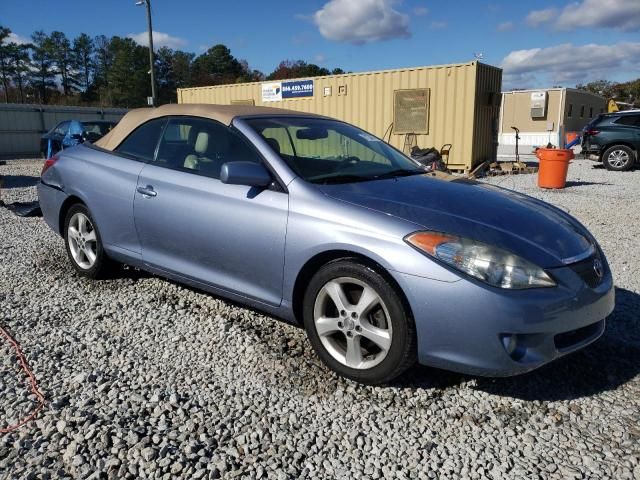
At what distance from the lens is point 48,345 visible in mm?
3383

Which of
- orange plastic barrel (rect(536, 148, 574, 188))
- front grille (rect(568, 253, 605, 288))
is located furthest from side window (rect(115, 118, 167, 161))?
orange plastic barrel (rect(536, 148, 574, 188))

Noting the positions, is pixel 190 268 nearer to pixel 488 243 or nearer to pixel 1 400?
pixel 1 400

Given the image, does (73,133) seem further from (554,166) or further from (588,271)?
(588,271)

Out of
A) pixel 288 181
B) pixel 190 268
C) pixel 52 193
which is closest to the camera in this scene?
pixel 288 181

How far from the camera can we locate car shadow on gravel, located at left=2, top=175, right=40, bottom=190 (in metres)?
12.3

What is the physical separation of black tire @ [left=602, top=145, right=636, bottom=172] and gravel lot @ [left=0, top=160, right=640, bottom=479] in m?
14.0

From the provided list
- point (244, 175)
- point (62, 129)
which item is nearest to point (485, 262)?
point (244, 175)

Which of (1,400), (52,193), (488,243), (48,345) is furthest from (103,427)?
(52,193)

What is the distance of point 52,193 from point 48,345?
1862 mm

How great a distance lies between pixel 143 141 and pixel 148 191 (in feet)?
1.90

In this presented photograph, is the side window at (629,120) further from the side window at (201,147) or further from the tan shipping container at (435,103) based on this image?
the side window at (201,147)

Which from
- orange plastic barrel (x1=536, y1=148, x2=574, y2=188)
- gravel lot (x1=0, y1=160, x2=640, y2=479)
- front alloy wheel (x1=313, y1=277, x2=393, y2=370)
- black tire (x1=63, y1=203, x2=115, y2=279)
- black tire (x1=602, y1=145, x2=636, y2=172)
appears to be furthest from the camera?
black tire (x1=602, y1=145, x2=636, y2=172)

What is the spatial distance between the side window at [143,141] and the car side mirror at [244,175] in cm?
114

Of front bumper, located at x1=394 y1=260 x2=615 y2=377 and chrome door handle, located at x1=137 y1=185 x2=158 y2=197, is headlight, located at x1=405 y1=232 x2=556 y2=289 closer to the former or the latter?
front bumper, located at x1=394 y1=260 x2=615 y2=377
